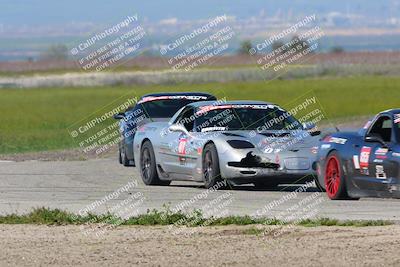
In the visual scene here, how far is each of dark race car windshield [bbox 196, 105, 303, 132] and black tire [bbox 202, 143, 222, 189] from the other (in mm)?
504

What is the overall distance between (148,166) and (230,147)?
253cm

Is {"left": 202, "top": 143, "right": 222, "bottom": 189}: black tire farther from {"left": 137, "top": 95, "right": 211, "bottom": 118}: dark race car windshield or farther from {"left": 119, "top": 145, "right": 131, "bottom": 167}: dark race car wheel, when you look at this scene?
{"left": 137, "top": 95, "right": 211, "bottom": 118}: dark race car windshield

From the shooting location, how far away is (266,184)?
2161 centimetres

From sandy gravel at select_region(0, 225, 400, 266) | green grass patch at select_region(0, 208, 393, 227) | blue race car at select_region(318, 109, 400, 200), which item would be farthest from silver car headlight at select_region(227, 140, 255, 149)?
sandy gravel at select_region(0, 225, 400, 266)

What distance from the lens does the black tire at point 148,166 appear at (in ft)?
74.3

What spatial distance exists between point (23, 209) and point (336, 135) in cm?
417

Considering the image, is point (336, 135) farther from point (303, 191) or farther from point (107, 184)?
point (107, 184)

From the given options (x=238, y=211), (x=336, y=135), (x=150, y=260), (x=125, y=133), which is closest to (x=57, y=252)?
(x=150, y=260)

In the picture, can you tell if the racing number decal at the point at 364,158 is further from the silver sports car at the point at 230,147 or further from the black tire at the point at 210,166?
the black tire at the point at 210,166

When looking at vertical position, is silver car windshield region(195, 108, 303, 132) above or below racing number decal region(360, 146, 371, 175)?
above

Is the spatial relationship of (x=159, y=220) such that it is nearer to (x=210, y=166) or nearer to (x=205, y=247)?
(x=205, y=247)

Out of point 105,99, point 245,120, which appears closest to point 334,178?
point 245,120

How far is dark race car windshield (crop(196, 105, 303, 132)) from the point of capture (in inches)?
851

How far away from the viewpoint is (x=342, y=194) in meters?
18.6
